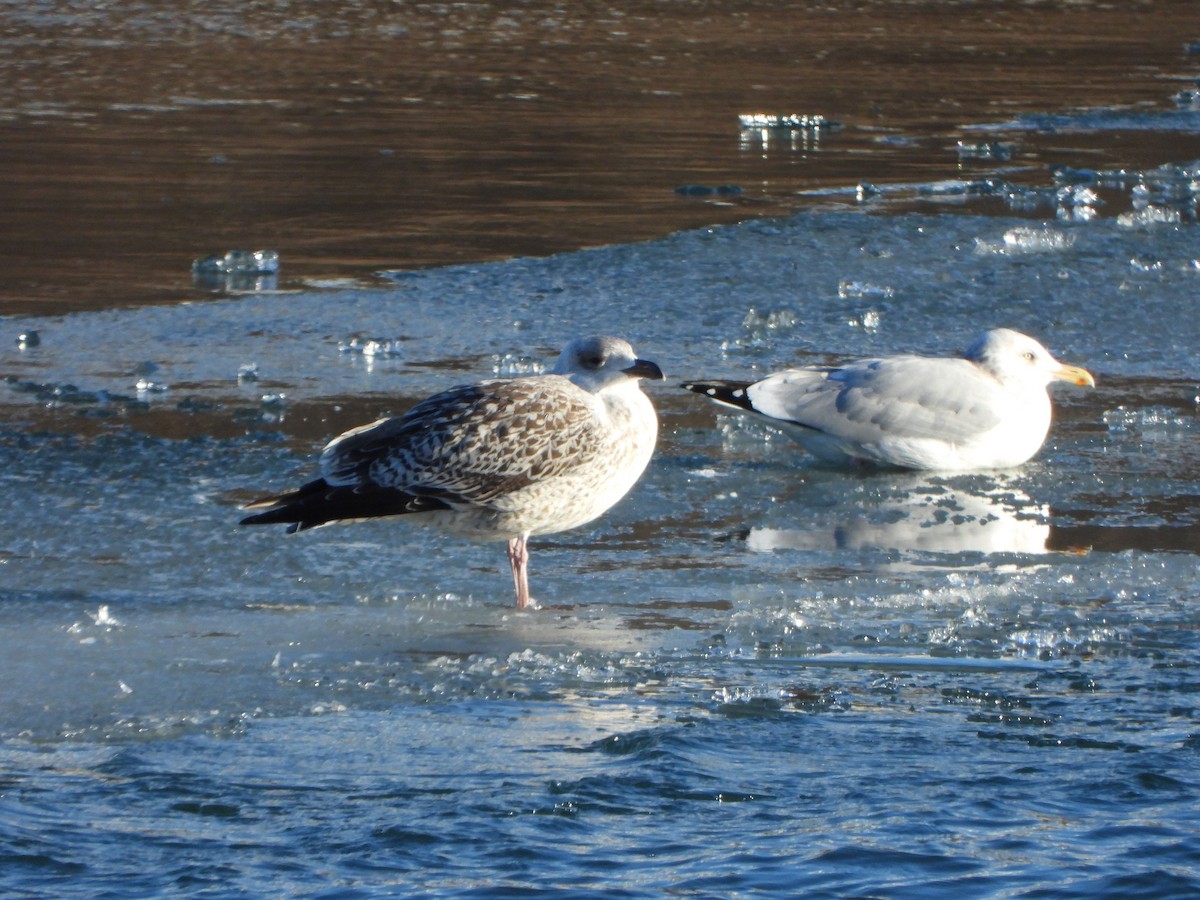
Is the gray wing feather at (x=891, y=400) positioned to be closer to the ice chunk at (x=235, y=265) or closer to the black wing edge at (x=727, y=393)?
the black wing edge at (x=727, y=393)

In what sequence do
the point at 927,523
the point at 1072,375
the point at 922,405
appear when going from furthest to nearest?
the point at 1072,375, the point at 922,405, the point at 927,523

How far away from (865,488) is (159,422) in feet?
9.72

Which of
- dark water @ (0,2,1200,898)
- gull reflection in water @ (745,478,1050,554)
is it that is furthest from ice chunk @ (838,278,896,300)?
gull reflection in water @ (745,478,1050,554)

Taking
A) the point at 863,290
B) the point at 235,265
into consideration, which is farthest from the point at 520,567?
the point at 235,265

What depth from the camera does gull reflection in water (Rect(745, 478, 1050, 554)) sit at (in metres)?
6.69

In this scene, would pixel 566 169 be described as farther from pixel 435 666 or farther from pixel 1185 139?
pixel 435 666

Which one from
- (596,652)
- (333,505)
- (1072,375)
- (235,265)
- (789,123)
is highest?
(789,123)

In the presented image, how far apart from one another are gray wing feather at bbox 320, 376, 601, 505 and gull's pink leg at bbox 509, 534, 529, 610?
17cm

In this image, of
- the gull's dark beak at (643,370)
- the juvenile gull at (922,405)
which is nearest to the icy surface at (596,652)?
the juvenile gull at (922,405)

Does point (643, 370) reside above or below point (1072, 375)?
above

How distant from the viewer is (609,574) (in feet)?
20.6

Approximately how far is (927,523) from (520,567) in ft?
5.76

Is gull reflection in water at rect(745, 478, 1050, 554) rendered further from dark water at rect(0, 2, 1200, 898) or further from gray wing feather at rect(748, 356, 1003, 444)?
gray wing feather at rect(748, 356, 1003, 444)

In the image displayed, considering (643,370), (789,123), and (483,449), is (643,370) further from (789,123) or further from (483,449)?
(789,123)
